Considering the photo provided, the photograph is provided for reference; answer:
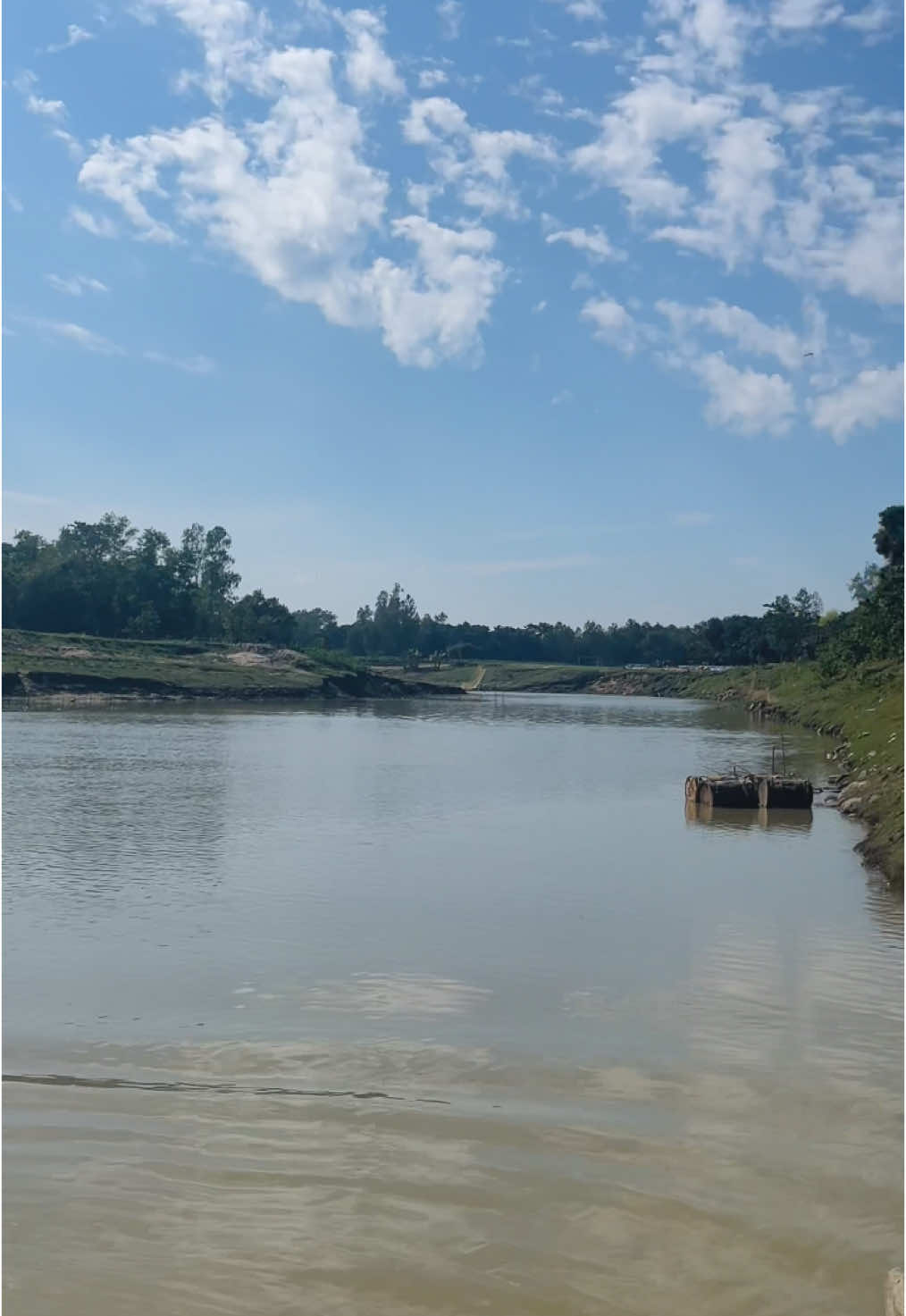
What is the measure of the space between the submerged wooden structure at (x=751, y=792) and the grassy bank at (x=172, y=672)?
62131 mm

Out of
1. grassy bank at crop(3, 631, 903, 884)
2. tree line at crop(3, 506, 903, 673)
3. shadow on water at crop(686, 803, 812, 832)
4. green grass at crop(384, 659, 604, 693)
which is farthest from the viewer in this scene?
green grass at crop(384, 659, 604, 693)

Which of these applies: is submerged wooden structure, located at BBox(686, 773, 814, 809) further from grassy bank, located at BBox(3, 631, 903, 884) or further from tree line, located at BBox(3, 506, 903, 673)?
tree line, located at BBox(3, 506, 903, 673)

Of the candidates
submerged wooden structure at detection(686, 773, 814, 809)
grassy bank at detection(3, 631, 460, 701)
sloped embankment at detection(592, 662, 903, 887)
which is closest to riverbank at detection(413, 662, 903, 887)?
sloped embankment at detection(592, 662, 903, 887)

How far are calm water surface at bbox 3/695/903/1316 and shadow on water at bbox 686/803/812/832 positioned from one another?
3.15 meters

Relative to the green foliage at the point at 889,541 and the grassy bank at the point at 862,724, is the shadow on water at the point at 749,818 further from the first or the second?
the green foliage at the point at 889,541

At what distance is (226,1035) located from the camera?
1251cm

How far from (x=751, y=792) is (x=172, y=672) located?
3009 inches

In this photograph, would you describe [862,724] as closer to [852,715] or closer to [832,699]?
[852,715]

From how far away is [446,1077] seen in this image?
11391 mm

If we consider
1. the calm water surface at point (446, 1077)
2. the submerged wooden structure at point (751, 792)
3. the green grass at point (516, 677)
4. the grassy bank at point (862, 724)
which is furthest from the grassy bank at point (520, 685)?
the calm water surface at point (446, 1077)

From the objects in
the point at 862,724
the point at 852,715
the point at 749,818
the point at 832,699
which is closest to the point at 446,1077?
the point at 749,818

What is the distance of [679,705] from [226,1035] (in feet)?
363

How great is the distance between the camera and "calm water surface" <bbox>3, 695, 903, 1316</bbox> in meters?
8.02

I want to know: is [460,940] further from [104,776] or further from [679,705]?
A: [679,705]
